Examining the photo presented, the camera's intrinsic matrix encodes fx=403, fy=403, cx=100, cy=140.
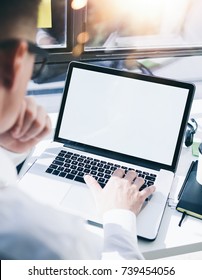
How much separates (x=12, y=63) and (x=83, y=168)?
436 mm

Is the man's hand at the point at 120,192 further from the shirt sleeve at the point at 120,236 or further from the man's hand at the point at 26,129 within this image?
the man's hand at the point at 26,129

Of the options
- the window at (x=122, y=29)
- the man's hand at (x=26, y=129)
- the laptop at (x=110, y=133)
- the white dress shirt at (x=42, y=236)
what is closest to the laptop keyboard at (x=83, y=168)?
the laptop at (x=110, y=133)

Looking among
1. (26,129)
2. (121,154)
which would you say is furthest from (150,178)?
(26,129)

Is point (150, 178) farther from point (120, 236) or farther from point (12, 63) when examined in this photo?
point (12, 63)

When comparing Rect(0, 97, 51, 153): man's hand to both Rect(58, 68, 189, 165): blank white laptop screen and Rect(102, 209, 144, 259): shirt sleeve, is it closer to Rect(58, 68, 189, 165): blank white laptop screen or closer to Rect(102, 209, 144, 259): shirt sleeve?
Rect(58, 68, 189, 165): blank white laptop screen

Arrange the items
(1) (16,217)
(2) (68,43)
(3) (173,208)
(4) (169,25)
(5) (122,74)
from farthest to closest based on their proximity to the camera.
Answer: (4) (169,25), (2) (68,43), (5) (122,74), (3) (173,208), (1) (16,217)

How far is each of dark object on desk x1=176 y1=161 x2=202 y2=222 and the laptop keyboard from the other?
0.08 m

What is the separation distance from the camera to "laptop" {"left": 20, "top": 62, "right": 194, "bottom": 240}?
960mm

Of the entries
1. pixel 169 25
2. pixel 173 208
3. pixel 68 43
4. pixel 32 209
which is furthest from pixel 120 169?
pixel 169 25

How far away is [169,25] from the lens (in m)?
1.35

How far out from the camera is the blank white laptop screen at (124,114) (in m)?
0.99

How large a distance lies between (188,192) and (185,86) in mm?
253

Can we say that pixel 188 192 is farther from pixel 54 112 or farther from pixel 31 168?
pixel 54 112

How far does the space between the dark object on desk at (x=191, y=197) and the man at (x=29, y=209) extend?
80 mm
